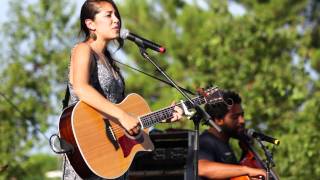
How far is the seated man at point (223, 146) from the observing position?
22.0ft

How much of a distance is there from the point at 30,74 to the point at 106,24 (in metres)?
9.85

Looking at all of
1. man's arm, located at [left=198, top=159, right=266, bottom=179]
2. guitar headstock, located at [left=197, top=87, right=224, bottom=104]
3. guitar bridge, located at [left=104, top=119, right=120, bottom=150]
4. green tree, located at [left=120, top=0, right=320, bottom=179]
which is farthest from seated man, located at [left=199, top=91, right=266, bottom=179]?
green tree, located at [left=120, top=0, right=320, bottom=179]

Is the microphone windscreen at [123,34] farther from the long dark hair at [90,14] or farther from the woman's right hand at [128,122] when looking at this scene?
the woman's right hand at [128,122]

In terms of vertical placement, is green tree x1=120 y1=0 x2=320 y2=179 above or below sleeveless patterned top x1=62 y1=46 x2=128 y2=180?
above

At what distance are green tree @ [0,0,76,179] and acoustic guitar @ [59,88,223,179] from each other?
5.17 metres

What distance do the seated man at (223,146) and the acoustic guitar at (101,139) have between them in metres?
1.22

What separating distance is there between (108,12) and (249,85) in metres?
6.54

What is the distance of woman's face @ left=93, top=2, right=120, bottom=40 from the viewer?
529 centimetres

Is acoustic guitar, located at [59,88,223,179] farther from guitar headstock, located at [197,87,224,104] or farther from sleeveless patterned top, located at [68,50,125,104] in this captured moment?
guitar headstock, located at [197,87,224,104]

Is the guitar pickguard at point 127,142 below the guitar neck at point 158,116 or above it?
below

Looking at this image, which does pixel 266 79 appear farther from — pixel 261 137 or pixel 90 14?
pixel 90 14

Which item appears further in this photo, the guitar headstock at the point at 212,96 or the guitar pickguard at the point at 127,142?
the guitar headstock at the point at 212,96

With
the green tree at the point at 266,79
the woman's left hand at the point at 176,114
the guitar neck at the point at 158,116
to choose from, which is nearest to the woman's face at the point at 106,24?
the guitar neck at the point at 158,116

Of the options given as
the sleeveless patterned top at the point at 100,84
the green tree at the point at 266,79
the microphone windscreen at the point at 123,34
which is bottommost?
the sleeveless patterned top at the point at 100,84
